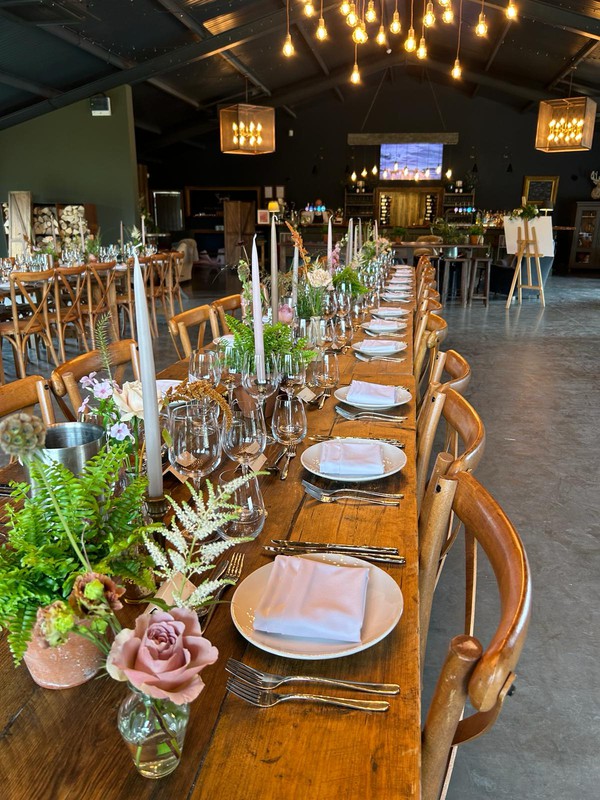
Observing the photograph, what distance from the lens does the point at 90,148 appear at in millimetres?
10188

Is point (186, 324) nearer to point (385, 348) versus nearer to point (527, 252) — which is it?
point (385, 348)

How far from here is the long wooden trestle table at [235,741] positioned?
71 centimetres

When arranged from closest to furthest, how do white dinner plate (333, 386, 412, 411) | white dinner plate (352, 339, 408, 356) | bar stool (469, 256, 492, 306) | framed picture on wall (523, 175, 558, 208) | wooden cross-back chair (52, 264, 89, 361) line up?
white dinner plate (333, 386, 412, 411) < white dinner plate (352, 339, 408, 356) < wooden cross-back chair (52, 264, 89, 361) < bar stool (469, 256, 492, 306) < framed picture on wall (523, 175, 558, 208)

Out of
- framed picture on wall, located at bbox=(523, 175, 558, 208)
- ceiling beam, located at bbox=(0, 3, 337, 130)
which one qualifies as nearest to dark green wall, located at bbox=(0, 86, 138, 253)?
ceiling beam, located at bbox=(0, 3, 337, 130)

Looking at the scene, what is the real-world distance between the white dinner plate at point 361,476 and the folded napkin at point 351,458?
0.04ft

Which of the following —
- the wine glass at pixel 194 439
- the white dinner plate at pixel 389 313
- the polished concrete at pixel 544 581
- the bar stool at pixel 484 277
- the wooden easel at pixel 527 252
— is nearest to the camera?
the wine glass at pixel 194 439

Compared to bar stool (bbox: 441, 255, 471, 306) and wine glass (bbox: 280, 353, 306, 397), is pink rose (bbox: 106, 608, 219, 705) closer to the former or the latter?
wine glass (bbox: 280, 353, 306, 397)

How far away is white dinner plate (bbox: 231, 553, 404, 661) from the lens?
91cm

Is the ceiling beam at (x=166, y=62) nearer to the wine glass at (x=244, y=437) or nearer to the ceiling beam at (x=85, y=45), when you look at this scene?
the ceiling beam at (x=85, y=45)

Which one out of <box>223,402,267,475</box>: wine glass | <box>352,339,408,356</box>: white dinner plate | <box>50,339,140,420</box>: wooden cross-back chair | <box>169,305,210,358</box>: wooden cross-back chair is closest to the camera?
<box>223,402,267,475</box>: wine glass

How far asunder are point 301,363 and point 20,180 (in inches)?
418

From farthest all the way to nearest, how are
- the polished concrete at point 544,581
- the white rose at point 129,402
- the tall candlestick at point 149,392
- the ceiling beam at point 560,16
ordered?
the ceiling beam at point 560,16, the polished concrete at point 544,581, the white rose at point 129,402, the tall candlestick at point 149,392

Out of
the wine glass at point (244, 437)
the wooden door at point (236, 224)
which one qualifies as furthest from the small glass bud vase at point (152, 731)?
the wooden door at point (236, 224)

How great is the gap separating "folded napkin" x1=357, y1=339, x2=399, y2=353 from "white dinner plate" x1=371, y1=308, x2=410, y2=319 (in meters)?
0.99
